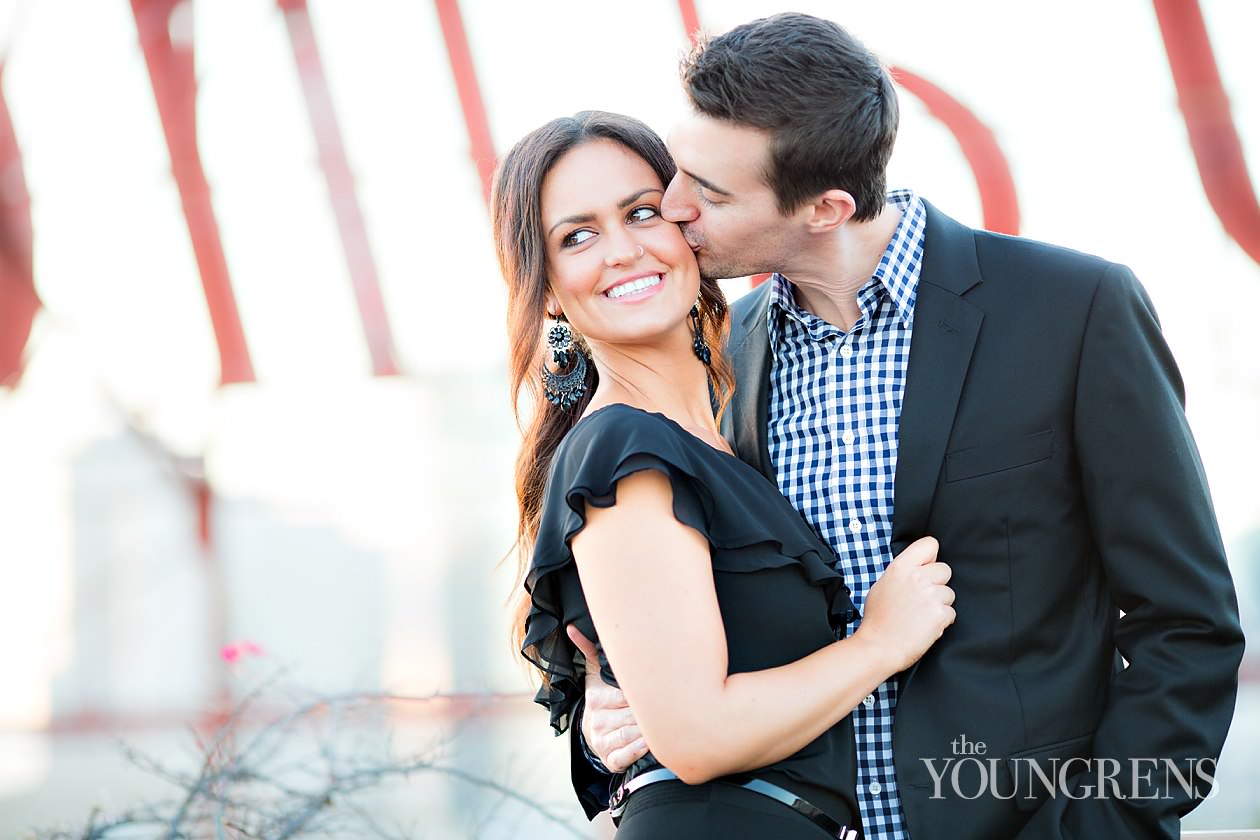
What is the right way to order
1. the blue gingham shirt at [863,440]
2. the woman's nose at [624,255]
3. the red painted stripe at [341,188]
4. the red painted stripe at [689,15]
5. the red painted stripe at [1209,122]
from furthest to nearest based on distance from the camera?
the red painted stripe at [341,188], the red painted stripe at [689,15], the red painted stripe at [1209,122], the woman's nose at [624,255], the blue gingham shirt at [863,440]

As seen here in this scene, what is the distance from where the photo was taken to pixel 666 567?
1493mm

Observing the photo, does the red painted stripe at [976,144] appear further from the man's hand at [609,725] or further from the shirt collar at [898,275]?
the man's hand at [609,725]

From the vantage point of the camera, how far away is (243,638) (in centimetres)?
339

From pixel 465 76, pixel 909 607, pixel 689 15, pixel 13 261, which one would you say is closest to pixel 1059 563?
pixel 909 607

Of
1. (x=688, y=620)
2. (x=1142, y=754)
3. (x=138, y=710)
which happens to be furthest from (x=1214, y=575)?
(x=138, y=710)

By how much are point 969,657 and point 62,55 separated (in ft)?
9.83

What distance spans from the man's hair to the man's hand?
71 centimetres

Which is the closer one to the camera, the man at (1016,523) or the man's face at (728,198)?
the man at (1016,523)

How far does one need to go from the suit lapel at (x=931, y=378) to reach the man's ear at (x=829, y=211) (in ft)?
0.46

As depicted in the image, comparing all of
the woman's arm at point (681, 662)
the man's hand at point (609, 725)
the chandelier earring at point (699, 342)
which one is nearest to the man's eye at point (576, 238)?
the chandelier earring at point (699, 342)

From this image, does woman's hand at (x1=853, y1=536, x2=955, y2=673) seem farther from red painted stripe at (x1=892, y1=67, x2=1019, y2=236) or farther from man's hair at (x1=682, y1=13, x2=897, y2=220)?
red painted stripe at (x1=892, y1=67, x2=1019, y2=236)

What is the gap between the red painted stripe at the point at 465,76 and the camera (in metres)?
3.33

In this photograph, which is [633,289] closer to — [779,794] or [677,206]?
[677,206]

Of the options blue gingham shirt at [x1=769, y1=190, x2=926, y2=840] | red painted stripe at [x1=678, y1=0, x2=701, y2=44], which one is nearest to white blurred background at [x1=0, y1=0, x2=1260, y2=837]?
red painted stripe at [x1=678, y1=0, x2=701, y2=44]
